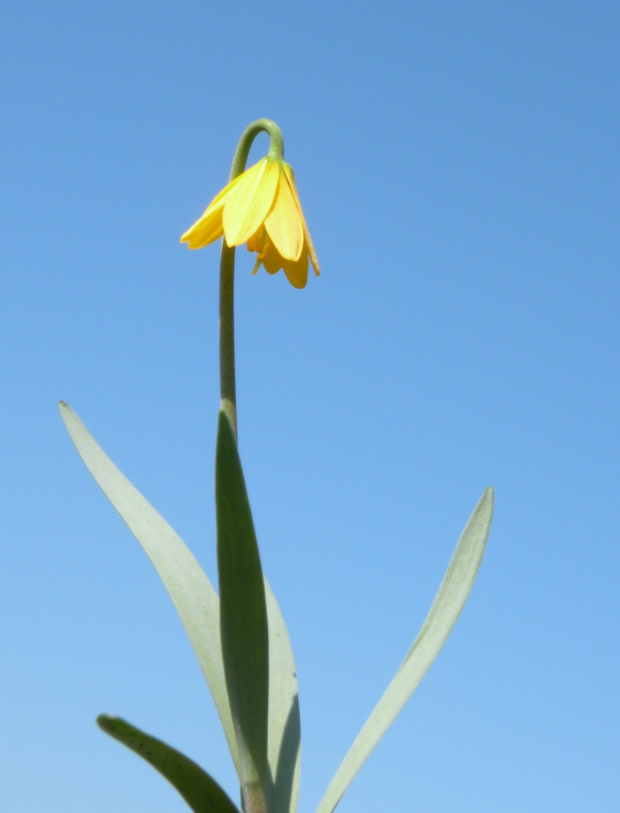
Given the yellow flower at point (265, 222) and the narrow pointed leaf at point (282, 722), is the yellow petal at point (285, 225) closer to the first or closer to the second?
the yellow flower at point (265, 222)

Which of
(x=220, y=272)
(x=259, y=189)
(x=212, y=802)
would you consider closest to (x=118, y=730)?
(x=212, y=802)

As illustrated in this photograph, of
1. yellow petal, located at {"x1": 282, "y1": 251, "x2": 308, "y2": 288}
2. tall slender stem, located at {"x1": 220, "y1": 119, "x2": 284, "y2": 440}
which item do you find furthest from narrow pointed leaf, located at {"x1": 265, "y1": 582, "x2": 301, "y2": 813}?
yellow petal, located at {"x1": 282, "y1": 251, "x2": 308, "y2": 288}

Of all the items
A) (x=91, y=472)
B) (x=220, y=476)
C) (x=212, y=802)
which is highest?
(x=91, y=472)

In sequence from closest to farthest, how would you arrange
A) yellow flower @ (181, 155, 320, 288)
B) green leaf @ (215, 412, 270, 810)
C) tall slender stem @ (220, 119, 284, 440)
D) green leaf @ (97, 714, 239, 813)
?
green leaf @ (97, 714, 239, 813)
green leaf @ (215, 412, 270, 810)
tall slender stem @ (220, 119, 284, 440)
yellow flower @ (181, 155, 320, 288)

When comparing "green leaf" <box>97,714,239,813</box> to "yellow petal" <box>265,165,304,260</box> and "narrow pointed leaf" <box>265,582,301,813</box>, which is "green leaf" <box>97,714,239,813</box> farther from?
"yellow petal" <box>265,165,304,260</box>

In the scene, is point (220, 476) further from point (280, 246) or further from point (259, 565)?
point (280, 246)

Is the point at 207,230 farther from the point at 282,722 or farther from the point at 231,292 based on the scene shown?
the point at 282,722

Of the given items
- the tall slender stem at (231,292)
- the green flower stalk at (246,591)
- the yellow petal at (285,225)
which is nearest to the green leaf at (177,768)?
the green flower stalk at (246,591)
